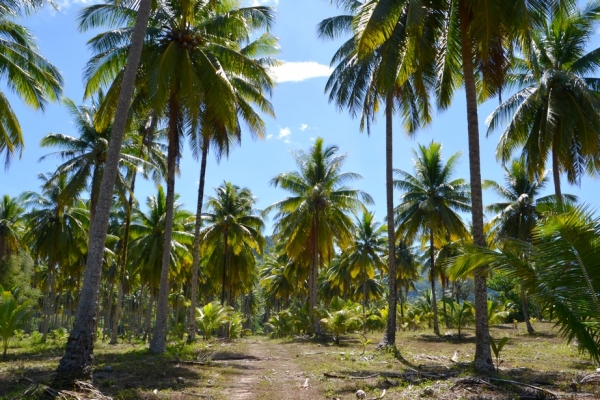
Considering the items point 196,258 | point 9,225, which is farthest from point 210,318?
point 9,225

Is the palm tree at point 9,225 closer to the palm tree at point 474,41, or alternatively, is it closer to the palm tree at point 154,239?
the palm tree at point 154,239

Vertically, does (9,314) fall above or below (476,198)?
below

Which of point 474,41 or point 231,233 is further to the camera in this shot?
point 231,233

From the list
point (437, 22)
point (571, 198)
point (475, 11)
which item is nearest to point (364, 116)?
point (437, 22)

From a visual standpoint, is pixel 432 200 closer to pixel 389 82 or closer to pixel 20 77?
pixel 389 82

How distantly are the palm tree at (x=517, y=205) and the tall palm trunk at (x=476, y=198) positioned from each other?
573 inches

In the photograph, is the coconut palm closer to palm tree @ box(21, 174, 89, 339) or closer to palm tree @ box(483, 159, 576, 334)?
Result: palm tree @ box(483, 159, 576, 334)

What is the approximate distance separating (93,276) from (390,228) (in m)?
11.7

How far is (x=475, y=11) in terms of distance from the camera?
1052cm

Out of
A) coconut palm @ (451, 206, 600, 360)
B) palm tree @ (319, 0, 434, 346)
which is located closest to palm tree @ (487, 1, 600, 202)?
palm tree @ (319, 0, 434, 346)

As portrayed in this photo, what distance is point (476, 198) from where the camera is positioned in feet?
35.4

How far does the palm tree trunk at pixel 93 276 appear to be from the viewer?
7.24 m

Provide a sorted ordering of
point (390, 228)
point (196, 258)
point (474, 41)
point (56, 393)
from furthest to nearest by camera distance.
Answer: point (196, 258) → point (390, 228) → point (474, 41) → point (56, 393)

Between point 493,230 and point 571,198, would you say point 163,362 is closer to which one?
point 493,230
